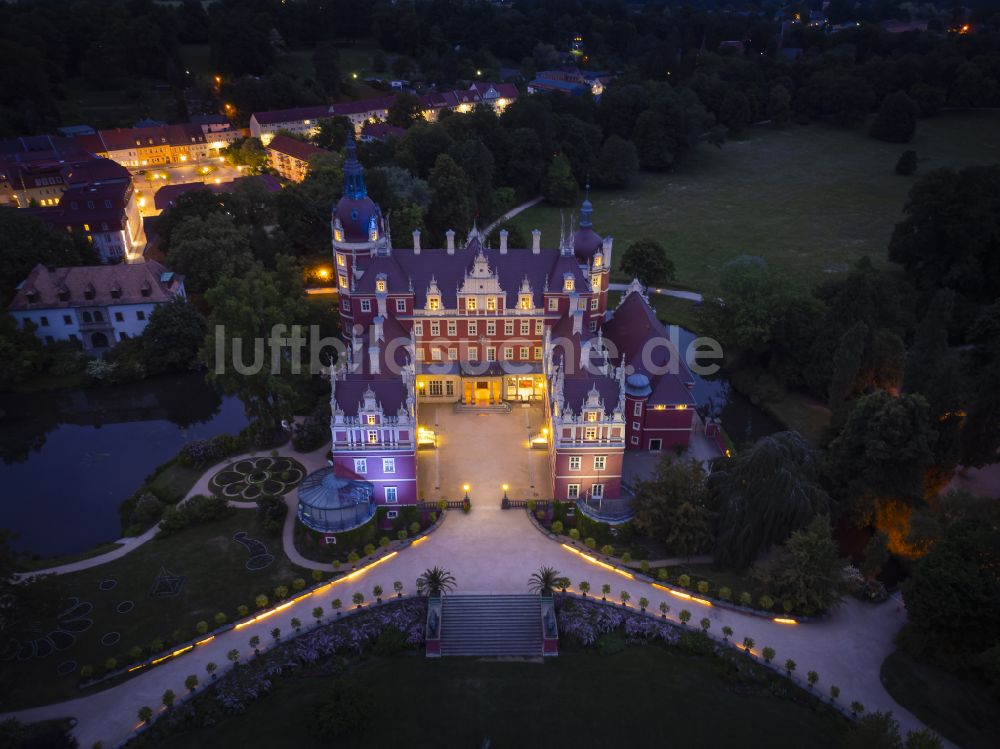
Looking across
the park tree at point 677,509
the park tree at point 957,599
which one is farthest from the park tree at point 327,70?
the park tree at point 957,599

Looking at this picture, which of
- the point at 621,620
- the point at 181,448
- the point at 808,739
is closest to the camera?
the point at 808,739

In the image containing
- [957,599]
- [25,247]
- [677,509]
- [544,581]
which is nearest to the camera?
[957,599]

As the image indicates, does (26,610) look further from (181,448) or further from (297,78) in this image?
(297,78)

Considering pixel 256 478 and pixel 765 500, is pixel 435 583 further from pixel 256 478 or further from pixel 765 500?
pixel 765 500

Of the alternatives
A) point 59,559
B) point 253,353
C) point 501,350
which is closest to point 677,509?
point 501,350

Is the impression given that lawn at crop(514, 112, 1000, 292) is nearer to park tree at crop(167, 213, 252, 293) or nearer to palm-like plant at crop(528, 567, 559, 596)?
park tree at crop(167, 213, 252, 293)

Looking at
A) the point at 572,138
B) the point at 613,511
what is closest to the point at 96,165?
the point at 572,138

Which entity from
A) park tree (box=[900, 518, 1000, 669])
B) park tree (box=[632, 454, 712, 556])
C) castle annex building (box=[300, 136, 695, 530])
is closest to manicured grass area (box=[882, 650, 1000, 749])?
park tree (box=[900, 518, 1000, 669])
